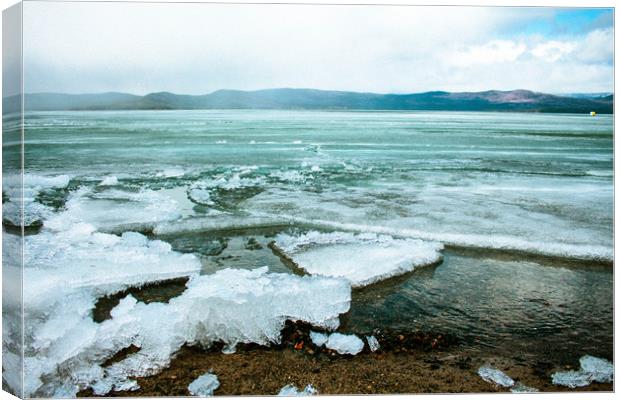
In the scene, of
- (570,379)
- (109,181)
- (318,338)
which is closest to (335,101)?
(318,338)

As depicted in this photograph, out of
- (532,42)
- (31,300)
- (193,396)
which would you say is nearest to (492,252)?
(532,42)

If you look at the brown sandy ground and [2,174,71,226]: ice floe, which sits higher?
[2,174,71,226]: ice floe

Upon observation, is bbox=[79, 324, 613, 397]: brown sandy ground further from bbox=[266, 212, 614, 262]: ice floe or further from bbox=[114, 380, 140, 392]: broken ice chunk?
bbox=[266, 212, 614, 262]: ice floe

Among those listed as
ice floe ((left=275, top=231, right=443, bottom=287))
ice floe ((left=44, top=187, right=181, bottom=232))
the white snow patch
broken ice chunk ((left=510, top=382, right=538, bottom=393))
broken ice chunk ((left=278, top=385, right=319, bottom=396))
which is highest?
the white snow patch

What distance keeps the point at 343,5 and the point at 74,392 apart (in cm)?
261

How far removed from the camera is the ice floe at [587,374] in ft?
8.61

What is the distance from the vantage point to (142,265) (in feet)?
11.1

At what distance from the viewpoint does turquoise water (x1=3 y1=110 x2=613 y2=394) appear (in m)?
3.09

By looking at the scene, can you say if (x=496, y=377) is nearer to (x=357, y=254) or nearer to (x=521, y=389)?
(x=521, y=389)

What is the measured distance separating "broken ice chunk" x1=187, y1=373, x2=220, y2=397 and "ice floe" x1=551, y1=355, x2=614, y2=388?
1735 millimetres

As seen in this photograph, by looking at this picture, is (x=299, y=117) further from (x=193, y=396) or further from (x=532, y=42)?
(x=193, y=396)

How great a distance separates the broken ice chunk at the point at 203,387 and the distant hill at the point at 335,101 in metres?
2.06

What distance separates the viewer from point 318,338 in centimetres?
281

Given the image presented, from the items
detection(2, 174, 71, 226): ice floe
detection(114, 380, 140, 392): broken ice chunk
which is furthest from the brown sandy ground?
detection(2, 174, 71, 226): ice floe
